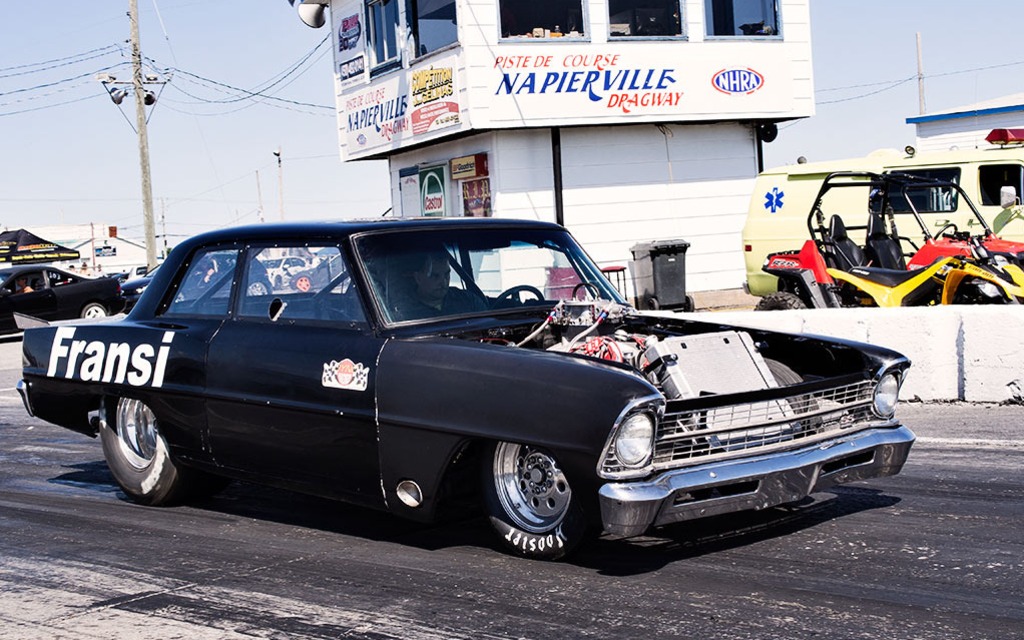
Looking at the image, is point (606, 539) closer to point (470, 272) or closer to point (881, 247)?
point (470, 272)

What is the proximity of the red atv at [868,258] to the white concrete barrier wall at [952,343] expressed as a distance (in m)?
2.99

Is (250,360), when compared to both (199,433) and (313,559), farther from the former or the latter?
Result: (313,559)

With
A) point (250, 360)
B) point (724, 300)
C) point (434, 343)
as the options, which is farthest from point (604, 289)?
point (724, 300)

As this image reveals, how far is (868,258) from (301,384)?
10.1 meters

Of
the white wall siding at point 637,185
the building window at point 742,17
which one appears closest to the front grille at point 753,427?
the white wall siding at point 637,185

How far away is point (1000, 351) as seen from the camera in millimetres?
9016

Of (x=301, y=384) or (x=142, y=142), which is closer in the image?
(x=301, y=384)

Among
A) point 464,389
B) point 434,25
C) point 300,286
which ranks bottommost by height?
point 464,389

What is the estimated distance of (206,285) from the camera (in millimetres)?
6422

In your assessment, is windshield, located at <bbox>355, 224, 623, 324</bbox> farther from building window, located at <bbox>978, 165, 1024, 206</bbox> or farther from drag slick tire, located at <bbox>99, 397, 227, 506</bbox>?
building window, located at <bbox>978, 165, 1024, 206</bbox>

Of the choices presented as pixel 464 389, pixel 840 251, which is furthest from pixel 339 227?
pixel 840 251

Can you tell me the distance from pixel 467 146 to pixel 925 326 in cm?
1351

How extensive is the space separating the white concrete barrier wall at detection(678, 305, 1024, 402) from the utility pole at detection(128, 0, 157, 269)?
88.9 ft

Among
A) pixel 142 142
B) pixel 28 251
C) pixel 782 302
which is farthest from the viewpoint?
pixel 28 251
